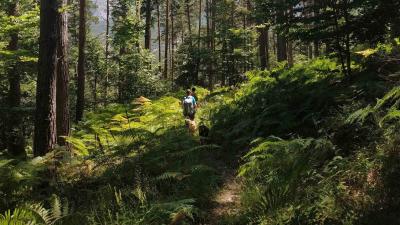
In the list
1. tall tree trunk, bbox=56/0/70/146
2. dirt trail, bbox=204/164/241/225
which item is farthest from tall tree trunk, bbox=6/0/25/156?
dirt trail, bbox=204/164/241/225

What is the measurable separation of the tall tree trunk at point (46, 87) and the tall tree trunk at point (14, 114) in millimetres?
6694

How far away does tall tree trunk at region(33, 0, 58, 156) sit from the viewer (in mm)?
8945

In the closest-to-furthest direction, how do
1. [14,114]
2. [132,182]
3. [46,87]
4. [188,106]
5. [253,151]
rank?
1. [253,151]
2. [132,182]
3. [46,87]
4. [188,106]
5. [14,114]

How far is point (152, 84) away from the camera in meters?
25.5

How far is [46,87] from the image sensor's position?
353 inches

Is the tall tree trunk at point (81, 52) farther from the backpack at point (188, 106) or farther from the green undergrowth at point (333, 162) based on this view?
the green undergrowth at point (333, 162)

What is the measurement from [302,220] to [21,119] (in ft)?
51.7

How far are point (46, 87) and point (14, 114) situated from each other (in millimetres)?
9910

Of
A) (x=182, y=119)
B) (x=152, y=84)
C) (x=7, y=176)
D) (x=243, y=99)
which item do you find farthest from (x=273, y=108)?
(x=152, y=84)

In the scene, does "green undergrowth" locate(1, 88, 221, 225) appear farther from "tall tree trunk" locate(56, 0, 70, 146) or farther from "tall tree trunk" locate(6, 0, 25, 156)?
"tall tree trunk" locate(6, 0, 25, 156)

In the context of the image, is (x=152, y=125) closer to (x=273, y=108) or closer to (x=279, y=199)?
(x=273, y=108)

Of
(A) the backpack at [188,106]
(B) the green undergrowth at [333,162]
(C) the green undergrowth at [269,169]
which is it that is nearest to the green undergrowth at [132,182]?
(C) the green undergrowth at [269,169]

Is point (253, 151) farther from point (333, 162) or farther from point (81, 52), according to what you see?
point (81, 52)

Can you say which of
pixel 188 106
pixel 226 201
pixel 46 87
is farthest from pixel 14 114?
pixel 226 201
